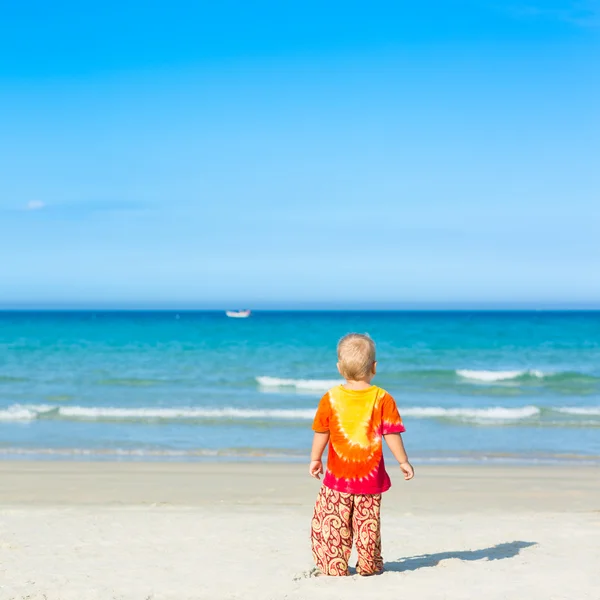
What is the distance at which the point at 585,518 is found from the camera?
7.02 metres

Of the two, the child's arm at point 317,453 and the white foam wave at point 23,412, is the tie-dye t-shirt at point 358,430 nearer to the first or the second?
the child's arm at point 317,453

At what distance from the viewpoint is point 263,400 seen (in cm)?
2003

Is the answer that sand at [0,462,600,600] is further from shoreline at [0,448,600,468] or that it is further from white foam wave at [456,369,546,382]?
white foam wave at [456,369,546,382]

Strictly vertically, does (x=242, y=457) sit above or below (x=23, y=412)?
above

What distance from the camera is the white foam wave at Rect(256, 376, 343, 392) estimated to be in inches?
936

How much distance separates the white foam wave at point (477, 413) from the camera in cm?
1678

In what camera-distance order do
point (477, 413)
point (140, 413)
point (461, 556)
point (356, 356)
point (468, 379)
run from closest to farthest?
point (356, 356) < point (461, 556) < point (140, 413) < point (477, 413) < point (468, 379)

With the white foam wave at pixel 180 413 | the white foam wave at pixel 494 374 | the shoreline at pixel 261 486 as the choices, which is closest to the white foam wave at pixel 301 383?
the white foam wave at pixel 494 374

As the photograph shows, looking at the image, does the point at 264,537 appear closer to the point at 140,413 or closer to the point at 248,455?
the point at 248,455

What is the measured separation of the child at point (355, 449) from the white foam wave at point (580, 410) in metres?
13.8

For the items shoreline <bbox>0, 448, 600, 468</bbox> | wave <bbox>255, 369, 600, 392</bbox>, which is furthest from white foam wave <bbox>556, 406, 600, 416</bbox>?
shoreline <bbox>0, 448, 600, 468</bbox>

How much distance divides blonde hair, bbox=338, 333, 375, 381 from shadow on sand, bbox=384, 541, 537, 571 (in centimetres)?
149

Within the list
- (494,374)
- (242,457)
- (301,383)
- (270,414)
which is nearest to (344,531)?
(242,457)

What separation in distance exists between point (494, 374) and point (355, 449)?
24253 millimetres
